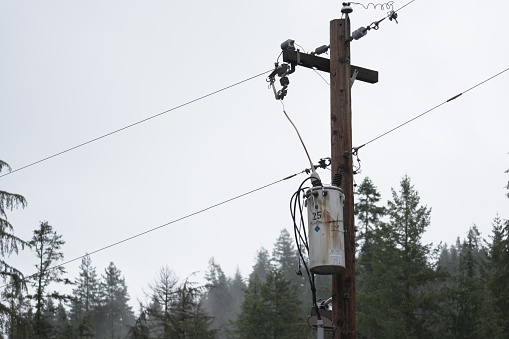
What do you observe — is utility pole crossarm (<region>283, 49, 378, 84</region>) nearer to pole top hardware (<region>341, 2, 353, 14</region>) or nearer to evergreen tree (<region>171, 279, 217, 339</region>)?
pole top hardware (<region>341, 2, 353, 14</region>)

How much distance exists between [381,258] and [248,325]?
7878mm

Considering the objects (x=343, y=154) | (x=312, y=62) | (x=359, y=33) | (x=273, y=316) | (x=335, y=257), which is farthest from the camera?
(x=273, y=316)

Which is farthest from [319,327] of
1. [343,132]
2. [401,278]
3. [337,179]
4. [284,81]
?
[401,278]

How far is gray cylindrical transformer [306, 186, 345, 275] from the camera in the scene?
8.99 metres

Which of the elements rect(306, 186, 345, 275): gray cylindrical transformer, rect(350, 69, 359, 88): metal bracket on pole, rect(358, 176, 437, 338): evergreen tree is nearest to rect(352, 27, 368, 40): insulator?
rect(350, 69, 359, 88): metal bracket on pole

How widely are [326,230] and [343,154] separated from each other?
1235 millimetres

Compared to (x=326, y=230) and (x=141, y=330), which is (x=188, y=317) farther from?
(x=326, y=230)

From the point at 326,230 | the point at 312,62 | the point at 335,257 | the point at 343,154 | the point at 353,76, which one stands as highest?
the point at 312,62

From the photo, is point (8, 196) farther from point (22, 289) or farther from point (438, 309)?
point (438, 309)

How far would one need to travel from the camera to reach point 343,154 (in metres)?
9.86

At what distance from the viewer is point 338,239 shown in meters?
9.09

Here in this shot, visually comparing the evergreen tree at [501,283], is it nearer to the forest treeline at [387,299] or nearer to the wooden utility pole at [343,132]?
the forest treeline at [387,299]

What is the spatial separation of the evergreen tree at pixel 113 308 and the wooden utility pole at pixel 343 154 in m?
72.7

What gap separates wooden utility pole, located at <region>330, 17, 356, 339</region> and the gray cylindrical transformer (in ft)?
0.80
